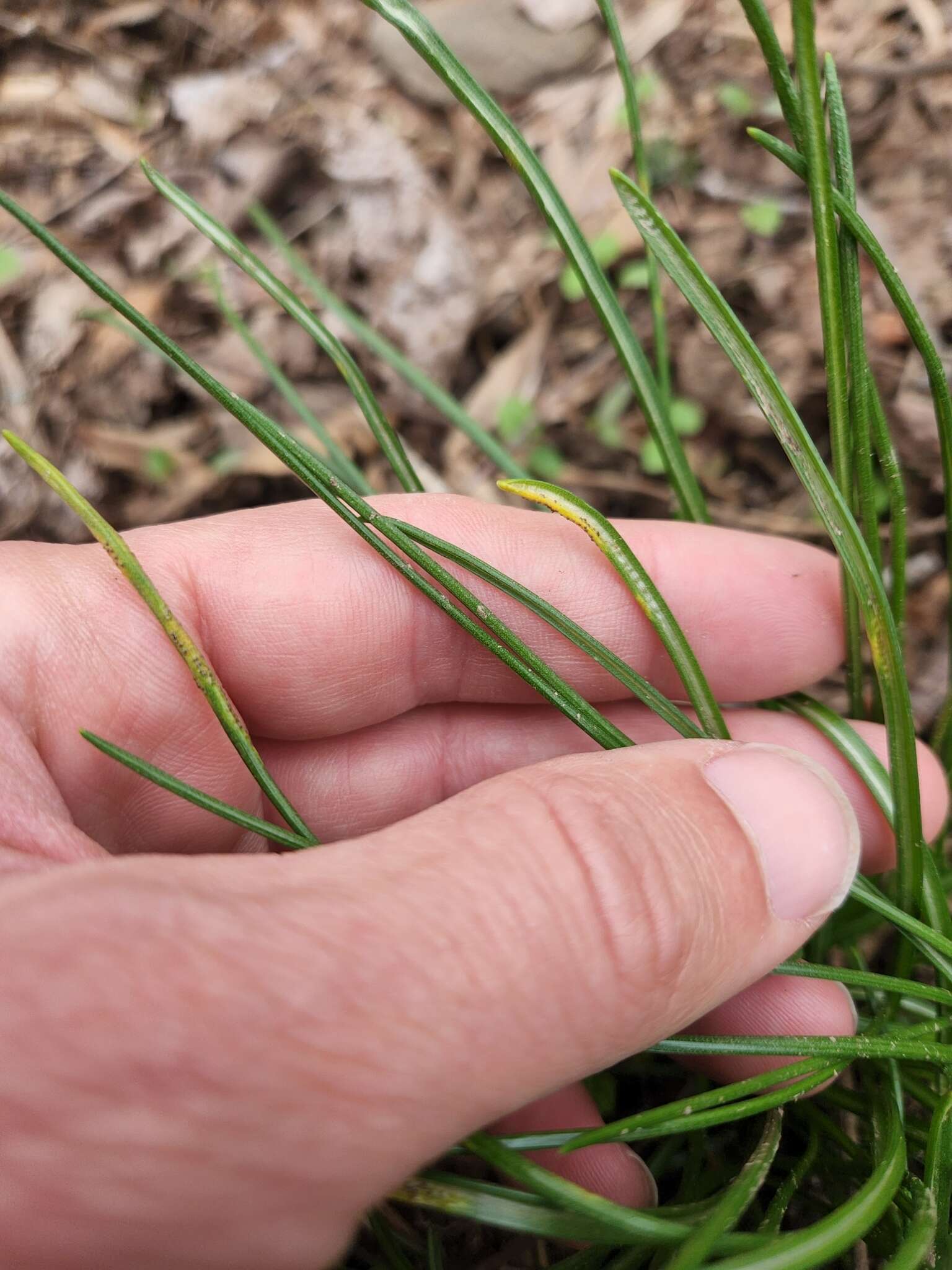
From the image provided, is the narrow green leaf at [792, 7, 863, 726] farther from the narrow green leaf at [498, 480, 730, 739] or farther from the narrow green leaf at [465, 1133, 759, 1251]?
the narrow green leaf at [465, 1133, 759, 1251]

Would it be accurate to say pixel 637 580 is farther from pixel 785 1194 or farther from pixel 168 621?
pixel 785 1194

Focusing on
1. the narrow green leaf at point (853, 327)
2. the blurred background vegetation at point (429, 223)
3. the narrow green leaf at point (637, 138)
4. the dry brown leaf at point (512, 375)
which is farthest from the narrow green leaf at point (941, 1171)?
the dry brown leaf at point (512, 375)

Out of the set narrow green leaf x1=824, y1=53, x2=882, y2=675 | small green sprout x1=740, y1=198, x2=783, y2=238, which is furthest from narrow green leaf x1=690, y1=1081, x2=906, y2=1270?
small green sprout x1=740, y1=198, x2=783, y2=238

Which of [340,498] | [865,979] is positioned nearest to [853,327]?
[340,498]

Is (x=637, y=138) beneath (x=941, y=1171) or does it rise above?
above

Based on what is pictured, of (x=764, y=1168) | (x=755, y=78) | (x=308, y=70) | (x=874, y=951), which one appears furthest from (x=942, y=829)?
(x=308, y=70)

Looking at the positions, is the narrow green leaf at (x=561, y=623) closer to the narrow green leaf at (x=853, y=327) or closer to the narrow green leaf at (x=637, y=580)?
the narrow green leaf at (x=637, y=580)
